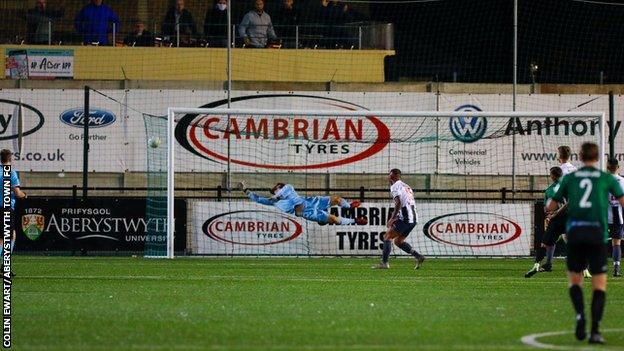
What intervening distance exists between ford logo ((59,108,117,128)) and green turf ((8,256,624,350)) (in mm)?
8633

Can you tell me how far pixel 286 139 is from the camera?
104 feet

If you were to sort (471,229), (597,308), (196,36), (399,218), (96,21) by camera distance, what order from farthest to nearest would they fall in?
(96,21) → (196,36) → (471,229) → (399,218) → (597,308)

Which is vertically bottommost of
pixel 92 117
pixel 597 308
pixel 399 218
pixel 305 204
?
pixel 597 308

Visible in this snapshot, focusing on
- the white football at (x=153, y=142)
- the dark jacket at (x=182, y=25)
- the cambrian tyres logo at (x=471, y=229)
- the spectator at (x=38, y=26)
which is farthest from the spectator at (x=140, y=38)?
the cambrian tyres logo at (x=471, y=229)

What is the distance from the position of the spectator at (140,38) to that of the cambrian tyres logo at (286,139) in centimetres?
299

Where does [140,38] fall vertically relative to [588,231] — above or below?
above

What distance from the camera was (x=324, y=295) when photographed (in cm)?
1700

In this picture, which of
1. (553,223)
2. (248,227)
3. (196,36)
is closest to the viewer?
(553,223)

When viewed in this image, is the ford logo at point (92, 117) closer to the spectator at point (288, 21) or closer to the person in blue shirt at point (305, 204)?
the spectator at point (288, 21)

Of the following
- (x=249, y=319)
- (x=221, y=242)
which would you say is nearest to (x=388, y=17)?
(x=221, y=242)

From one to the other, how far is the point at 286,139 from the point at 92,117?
5063 mm

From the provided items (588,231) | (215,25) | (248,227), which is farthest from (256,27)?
(588,231)

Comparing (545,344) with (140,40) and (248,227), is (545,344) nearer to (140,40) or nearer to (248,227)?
(248,227)

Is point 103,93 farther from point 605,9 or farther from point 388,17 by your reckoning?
point 605,9
